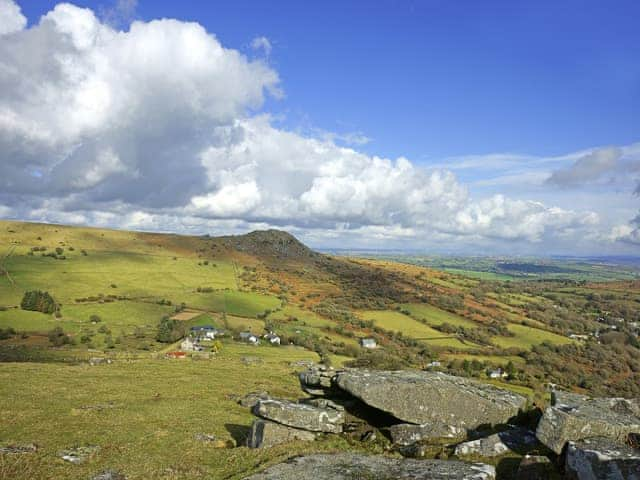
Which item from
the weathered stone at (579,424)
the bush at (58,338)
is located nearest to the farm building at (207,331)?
the bush at (58,338)

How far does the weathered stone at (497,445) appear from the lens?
14430mm

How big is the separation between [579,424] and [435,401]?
5.78 metres

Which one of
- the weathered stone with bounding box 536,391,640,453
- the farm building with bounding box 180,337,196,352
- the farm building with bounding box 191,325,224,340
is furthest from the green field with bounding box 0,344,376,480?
the farm building with bounding box 191,325,224,340

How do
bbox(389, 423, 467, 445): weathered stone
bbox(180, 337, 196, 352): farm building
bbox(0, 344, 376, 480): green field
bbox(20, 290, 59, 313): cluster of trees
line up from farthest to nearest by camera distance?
bbox(20, 290, 59, 313): cluster of trees < bbox(180, 337, 196, 352): farm building < bbox(389, 423, 467, 445): weathered stone < bbox(0, 344, 376, 480): green field

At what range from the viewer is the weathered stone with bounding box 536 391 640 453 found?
1334 cm

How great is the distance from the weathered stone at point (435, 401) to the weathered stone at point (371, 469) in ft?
15.0

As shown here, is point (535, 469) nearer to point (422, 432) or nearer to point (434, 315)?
point (422, 432)

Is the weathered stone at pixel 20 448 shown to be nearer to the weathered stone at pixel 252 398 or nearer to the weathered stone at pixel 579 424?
the weathered stone at pixel 252 398

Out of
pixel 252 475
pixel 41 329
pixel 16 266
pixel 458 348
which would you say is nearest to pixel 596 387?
pixel 458 348

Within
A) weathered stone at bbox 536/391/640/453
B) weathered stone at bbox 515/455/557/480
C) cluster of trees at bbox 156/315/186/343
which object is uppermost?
weathered stone at bbox 536/391/640/453

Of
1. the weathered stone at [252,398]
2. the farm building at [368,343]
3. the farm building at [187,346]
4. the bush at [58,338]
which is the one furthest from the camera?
the farm building at [368,343]

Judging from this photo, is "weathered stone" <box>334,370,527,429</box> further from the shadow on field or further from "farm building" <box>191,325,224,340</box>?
"farm building" <box>191,325,224,340</box>

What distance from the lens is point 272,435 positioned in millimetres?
16359

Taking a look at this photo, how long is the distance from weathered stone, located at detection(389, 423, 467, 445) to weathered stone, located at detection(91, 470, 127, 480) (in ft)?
32.9
